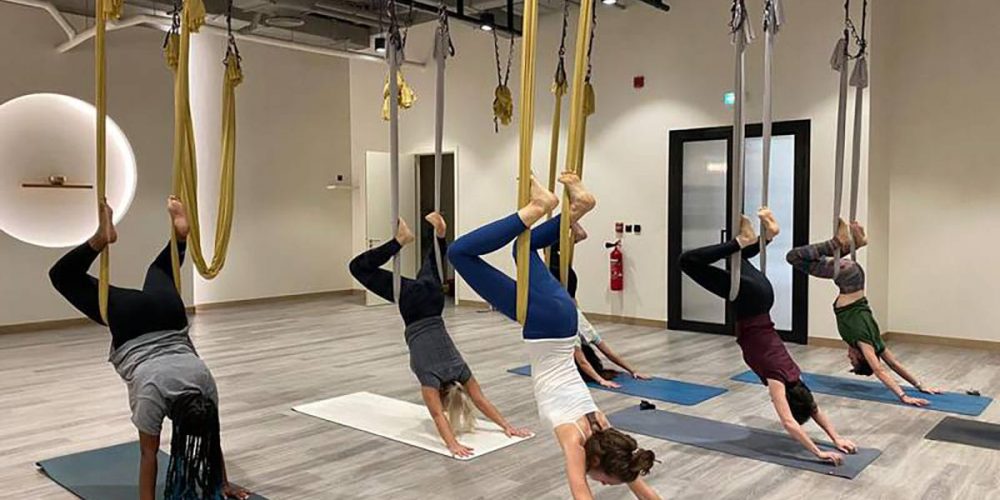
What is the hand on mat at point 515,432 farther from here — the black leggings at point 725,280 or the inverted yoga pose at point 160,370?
the inverted yoga pose at point 160,370

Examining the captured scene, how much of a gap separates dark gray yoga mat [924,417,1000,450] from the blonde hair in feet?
8.38

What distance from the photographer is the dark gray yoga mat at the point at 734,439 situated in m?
3.85

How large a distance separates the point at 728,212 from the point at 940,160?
190 centimetres

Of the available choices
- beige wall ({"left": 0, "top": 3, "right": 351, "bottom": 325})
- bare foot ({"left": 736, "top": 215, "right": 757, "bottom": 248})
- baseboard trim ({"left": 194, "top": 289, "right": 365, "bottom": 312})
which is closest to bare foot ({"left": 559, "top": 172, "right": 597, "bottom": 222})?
bare foot ({"left": 736, "top": 215, "right": 757, "bottom": 248})

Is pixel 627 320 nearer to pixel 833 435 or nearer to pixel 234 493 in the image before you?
pixel 833 435

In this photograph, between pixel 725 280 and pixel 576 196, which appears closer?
pixel 576 196

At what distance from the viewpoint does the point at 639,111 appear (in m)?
8.26

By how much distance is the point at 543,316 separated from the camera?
2768 millimetres

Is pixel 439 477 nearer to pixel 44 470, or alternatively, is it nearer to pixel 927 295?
pixel 44 470

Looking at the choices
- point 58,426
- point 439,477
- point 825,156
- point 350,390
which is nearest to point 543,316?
point 439,477

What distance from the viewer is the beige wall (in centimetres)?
816

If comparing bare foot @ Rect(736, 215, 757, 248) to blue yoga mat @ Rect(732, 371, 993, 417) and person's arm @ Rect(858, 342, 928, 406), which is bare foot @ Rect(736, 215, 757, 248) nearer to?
person's arm @ Rect(858, 342, 928, 406)

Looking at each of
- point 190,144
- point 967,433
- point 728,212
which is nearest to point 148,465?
point 190,144

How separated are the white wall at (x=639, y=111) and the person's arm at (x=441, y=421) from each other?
4422 mm
